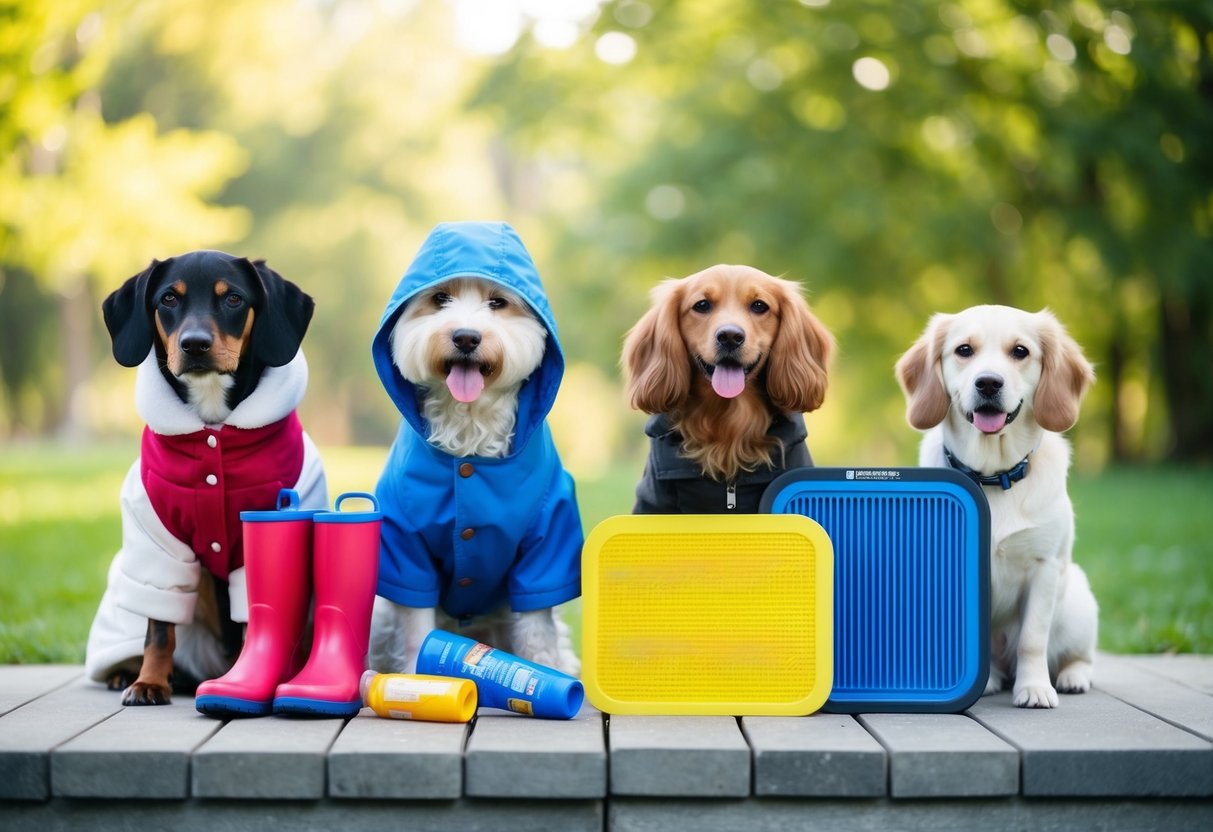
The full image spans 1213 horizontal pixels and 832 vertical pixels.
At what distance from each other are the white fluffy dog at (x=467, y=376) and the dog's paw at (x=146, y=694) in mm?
634

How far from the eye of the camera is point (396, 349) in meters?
3.53

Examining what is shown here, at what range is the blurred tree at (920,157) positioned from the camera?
40.4 feet

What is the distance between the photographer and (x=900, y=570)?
3330 millimetres

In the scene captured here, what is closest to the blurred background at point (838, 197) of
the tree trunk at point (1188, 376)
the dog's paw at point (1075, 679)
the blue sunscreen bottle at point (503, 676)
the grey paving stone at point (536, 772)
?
the tree trunk at point (1188, 376)

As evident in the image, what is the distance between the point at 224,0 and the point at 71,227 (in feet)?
34.2

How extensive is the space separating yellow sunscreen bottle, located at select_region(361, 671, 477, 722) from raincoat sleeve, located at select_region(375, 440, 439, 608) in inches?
15.8

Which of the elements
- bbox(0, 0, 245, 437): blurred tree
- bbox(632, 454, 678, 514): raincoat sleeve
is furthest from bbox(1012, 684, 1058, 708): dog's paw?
bbox(0, 0, 245, 437): blurred tree

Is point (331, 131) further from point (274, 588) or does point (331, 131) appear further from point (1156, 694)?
point (1156, 694)

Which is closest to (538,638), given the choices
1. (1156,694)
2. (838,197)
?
(1156,694)

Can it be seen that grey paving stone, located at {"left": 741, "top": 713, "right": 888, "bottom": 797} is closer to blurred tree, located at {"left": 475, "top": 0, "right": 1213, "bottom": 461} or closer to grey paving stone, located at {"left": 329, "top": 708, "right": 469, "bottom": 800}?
grey paving stone, located at {"left": 329, "top": 708, "right": 469, "bottom": 800}

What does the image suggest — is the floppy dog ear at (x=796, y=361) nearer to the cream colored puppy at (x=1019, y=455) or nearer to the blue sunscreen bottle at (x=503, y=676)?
the cream colored puppy at (x=1019, y=455)

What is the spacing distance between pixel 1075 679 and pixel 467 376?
83.0 inches

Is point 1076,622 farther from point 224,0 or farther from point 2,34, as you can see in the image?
point 224,0

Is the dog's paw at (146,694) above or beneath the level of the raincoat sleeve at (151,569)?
beneath
